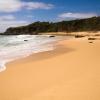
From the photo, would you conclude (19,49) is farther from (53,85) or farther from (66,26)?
(66,26)

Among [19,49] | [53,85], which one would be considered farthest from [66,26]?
[53,85]

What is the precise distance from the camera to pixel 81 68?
294 inches

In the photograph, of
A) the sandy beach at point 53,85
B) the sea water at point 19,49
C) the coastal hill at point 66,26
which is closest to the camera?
the sandy beach at point 53,85

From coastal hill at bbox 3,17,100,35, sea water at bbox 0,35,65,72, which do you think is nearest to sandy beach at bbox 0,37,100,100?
sea water at bbox 0,35,65,72

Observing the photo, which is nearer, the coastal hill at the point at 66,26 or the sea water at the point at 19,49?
the sea water at the point at 19,49

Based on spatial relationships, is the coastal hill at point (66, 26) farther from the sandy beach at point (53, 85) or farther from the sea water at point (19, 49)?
the sandy beach at point (53, 85)

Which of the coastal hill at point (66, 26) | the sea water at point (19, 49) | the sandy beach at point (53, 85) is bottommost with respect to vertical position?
the coastal hill at point (66, 26)

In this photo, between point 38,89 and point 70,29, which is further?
point 70,29

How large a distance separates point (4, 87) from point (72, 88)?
6.04 ft

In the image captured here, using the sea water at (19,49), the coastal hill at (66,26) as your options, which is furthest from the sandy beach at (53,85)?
the coastal hill at (66,26)

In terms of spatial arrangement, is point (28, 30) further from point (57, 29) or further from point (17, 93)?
point (17, 93)

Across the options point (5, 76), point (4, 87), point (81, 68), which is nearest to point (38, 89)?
point (4, 87)

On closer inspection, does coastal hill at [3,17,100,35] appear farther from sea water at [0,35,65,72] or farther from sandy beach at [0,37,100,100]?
sandy beach at [0,37,100,100]

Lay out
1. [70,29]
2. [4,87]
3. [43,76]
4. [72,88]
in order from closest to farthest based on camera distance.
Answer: [72,88] → [4,87] → [43,76] → [70,29]
